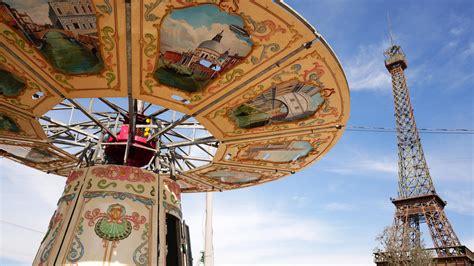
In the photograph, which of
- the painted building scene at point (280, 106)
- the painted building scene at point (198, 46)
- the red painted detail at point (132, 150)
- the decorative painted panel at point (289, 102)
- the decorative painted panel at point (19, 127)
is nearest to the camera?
the painted building scene at point (198, 46)

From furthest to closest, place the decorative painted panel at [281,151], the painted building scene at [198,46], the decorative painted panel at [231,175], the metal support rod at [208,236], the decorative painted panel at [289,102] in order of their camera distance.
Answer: the metal support rod at [208,236] < the decorative painted panel at [231,175] < the decorative painted panel at [281,151] < the decorative painted panel at [289,102] < the painted building scene at [198,46]

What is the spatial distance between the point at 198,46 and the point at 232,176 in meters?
6.70

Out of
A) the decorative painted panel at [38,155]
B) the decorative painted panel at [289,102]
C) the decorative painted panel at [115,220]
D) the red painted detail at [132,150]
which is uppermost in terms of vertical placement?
the decorative painted panel at [38,155]

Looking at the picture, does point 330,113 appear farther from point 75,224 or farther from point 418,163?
point 418,163

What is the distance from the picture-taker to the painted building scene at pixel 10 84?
7133mm

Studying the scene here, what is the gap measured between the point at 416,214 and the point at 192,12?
5155 cm

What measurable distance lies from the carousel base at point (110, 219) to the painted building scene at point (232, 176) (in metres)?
2.72

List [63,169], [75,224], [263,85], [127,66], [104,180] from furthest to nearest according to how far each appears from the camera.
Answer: [63,169] < [104,180] < [75,224] < [263,85] < [127,66]

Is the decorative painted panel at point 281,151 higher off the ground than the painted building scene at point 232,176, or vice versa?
the painted building scene at point 232,176

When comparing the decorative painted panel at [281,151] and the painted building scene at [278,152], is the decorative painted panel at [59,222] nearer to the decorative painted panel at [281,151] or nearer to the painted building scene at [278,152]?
the decorative painted panel at [281,151]

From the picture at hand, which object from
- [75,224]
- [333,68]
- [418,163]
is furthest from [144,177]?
[418,163]

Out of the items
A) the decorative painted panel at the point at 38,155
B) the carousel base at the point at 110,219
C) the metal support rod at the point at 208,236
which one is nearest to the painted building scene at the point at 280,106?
the carousel base at the point at 110,219

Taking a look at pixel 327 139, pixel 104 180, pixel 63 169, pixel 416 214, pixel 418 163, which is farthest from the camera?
pixel 418 163

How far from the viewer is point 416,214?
49.2 meters
